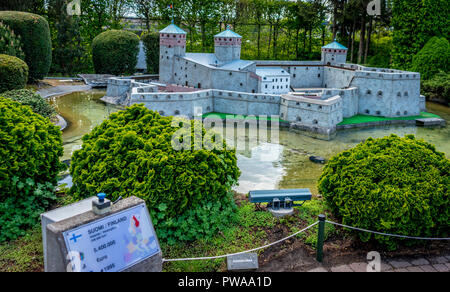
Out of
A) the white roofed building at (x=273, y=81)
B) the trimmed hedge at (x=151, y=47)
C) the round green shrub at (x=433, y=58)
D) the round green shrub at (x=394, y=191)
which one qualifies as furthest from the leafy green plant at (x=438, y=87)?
the round green shrub at (x=394, y=191)

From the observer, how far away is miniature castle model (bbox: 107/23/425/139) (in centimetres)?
2334

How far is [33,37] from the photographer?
29078 mm

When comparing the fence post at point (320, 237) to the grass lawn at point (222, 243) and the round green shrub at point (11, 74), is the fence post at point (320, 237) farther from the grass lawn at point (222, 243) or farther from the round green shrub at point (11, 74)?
the round green shrub at point (11, 74)

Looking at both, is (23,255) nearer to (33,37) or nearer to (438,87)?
(33,37)

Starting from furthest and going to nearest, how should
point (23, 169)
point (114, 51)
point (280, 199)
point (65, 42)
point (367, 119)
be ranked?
1. point (65, 42)
2. point (114, 51)
3. point (367, 119)
4. point (280, 199)
5. point (23, 169)

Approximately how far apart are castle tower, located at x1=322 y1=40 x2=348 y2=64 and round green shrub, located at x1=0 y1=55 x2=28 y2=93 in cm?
2514

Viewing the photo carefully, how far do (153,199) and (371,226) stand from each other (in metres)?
4.00

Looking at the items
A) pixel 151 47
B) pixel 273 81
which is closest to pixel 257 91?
pixel 273 81

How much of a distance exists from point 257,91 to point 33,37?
17.7 meters

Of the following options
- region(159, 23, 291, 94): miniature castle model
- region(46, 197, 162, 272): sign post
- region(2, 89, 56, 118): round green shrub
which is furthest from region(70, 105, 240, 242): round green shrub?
region(159, 23, 291, 94): miniature castle model

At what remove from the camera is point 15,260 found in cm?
636

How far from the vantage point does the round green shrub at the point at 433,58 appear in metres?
32.1

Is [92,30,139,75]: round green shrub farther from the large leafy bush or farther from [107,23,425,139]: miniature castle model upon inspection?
the large leafy bush
